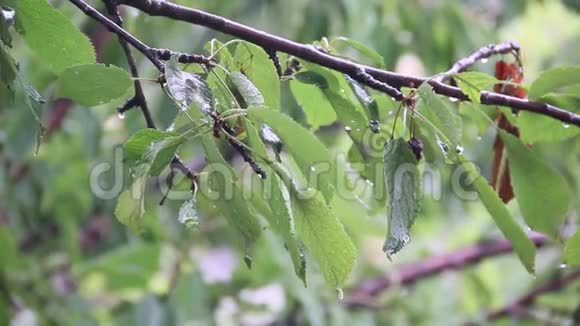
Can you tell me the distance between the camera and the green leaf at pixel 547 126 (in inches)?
29.6

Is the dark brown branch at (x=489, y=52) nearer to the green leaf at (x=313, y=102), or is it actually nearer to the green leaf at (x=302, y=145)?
the green leaf at (x=313, y=102)

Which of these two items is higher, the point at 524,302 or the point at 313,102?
the point at 313,102

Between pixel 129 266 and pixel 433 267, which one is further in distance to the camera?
pixel 433 267

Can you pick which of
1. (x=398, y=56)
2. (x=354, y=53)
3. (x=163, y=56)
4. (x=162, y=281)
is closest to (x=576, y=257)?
(x=163, y=56)

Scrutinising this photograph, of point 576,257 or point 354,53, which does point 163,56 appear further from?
point 354,53

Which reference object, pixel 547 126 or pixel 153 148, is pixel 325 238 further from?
pixel 547 126

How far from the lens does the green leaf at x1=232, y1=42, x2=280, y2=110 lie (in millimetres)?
688

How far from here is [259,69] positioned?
693 millimetres

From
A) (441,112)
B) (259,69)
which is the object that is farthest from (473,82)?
(259,69)

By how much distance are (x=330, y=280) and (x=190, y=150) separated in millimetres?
1028

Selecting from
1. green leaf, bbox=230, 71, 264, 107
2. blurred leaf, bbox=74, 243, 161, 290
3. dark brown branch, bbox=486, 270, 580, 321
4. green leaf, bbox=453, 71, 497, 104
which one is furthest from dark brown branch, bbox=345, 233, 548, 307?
green leaf, bbox=230, 71, 264, 107

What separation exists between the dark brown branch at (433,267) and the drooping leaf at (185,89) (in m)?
1.12

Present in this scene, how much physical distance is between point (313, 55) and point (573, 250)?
0.85ft

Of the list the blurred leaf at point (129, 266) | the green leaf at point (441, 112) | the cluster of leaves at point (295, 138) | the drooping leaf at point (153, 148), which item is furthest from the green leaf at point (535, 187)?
the blurred leaf at point (129, 266)
